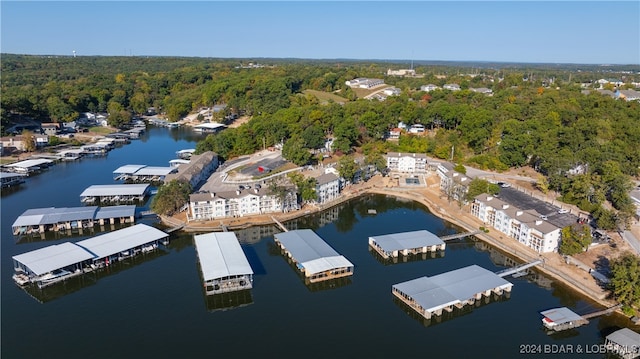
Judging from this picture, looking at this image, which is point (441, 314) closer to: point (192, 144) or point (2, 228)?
point (2, 228)

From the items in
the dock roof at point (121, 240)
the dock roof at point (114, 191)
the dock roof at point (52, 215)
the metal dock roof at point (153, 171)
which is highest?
the metal dock roof at point (153, 171)

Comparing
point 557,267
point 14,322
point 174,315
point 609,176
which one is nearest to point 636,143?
point 609,176

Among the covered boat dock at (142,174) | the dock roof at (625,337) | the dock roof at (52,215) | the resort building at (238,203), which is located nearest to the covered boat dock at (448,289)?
the dock roof at (625,337)

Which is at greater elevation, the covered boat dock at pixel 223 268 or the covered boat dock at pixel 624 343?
the covered boat dock at pixel 223 268

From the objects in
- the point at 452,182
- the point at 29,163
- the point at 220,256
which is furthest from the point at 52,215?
the point at 452,182

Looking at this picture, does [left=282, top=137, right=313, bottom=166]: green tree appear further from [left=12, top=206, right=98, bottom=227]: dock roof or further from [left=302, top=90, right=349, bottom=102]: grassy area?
[left=302, top=90, right=349, bottom=102]: grassy area

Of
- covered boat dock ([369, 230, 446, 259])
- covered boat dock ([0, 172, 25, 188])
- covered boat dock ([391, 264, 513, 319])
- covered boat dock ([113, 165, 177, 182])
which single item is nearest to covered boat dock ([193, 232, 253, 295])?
covered boat dock ([391, 264, 513, 319])

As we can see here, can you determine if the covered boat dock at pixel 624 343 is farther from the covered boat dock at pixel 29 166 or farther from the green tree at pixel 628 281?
the covered boat dock at pixel 29 166
